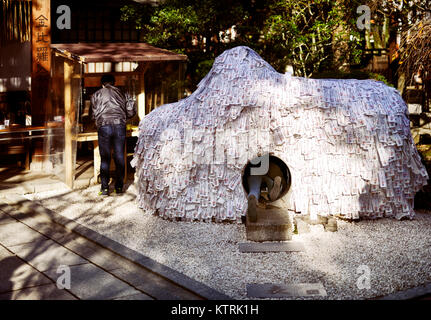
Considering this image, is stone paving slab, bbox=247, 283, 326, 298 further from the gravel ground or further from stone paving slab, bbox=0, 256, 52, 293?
stone paving slab, bbox=0, 256, 52, 293

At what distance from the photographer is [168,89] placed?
12352mm

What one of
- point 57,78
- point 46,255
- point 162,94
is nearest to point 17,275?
point 46,255

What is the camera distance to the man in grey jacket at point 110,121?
10.1m

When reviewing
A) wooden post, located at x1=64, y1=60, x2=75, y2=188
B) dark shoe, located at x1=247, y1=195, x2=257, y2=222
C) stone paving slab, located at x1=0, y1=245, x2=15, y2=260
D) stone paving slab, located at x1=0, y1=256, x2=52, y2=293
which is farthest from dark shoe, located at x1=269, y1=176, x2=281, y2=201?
wooden post, located at x1=64, y1=60, x2=75, y2=188

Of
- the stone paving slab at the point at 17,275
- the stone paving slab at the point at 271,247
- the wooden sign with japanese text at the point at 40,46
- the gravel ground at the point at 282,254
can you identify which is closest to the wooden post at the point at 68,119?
the gravel ground at the point at 282,254

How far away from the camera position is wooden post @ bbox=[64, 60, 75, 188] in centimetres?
1047

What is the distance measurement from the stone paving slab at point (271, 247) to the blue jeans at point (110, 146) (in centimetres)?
360

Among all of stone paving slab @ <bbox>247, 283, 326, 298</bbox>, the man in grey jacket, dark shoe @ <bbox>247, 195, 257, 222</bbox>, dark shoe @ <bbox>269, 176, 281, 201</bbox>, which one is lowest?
stone paving slab @ <bbox>247, 283, 326, 298</bbox>

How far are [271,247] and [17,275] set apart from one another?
10.3ft

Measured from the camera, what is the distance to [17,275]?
254 inches

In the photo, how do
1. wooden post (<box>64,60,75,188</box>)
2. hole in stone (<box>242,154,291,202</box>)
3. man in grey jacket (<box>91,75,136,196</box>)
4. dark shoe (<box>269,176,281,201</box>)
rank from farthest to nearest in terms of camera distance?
wooden post (<box>64,60,75,188</box>) < man in grey jacket (<box>91,75,136,196</box>) < hole in stone (<box>242,154,291,202</box>) < dark shoe (<box>269,176,281,201</box>)

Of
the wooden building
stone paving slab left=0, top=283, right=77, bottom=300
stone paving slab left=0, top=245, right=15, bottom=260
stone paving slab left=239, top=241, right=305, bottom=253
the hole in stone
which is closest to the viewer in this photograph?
stone paving slab left=0, top=283, right=77, bottom=300
